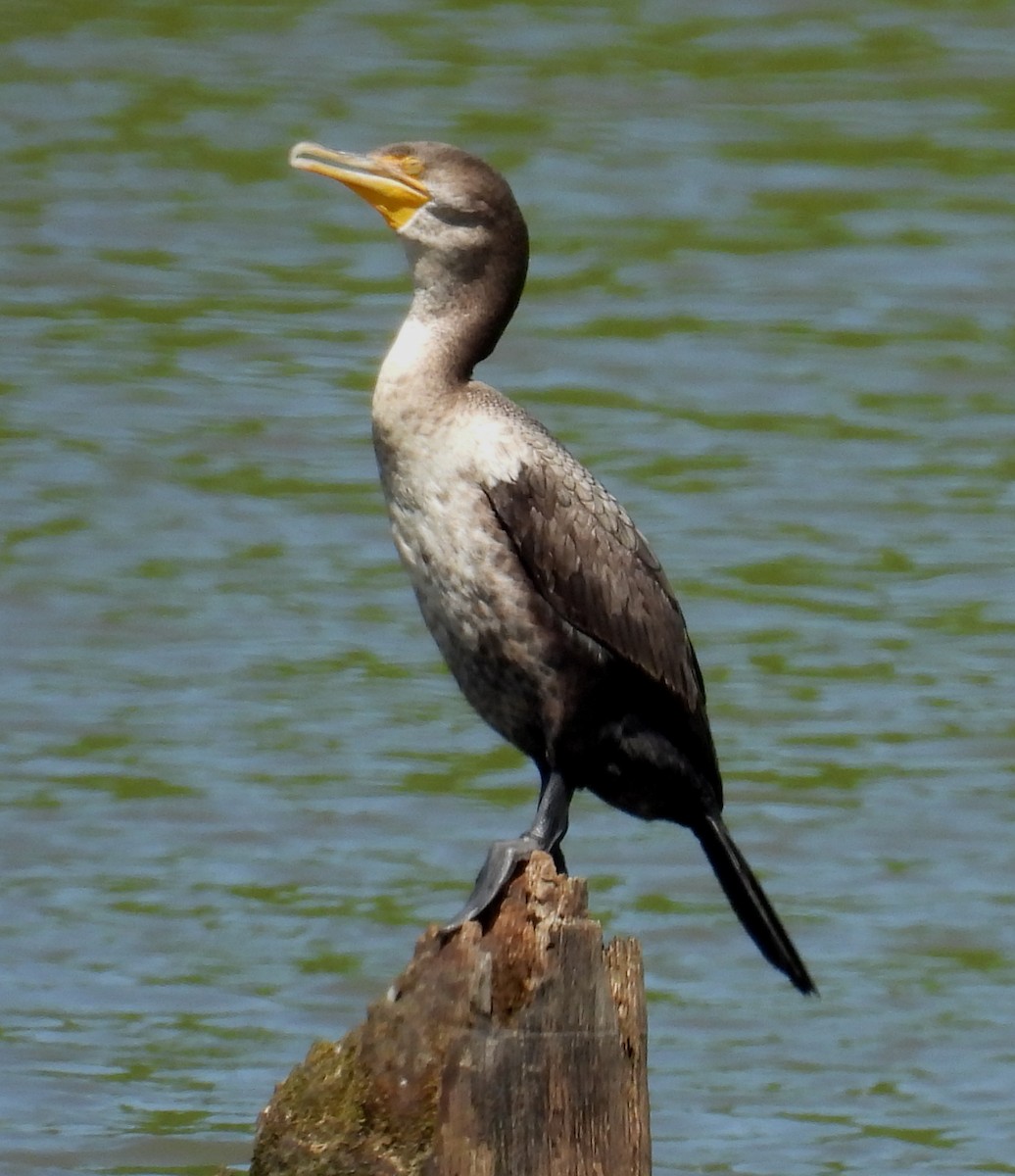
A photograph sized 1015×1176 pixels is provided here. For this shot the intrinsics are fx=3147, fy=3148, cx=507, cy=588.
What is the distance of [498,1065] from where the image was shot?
206 inches

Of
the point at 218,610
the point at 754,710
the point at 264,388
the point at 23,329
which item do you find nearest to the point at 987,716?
the point at 754,710

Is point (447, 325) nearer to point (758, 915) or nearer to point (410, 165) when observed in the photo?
point (410, 165)

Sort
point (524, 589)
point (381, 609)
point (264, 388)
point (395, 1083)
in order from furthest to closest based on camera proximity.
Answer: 1. point (264, 388)
2. point (381, 609)
3. point (524, 589)
4. point (395, 1083)

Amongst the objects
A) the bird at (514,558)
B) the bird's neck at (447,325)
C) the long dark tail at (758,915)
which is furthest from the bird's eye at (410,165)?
the long dark tail at (758,915)

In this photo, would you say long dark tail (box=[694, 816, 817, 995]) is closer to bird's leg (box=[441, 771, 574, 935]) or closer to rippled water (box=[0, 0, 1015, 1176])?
bird's leg (box=[441, 771, 574, 935])

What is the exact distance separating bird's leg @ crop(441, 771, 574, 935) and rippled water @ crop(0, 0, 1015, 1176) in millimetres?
3505

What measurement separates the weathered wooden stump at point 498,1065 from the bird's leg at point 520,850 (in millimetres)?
96

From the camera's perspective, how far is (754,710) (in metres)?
13.5

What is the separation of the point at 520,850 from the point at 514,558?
0.63 meters

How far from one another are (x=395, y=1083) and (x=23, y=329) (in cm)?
1302

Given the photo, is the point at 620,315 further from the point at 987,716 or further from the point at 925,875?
the point at 925,875

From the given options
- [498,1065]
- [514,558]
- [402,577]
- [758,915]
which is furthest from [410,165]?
[402,577]

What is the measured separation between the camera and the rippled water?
10766 mm

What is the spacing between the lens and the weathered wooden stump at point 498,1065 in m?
5.25
